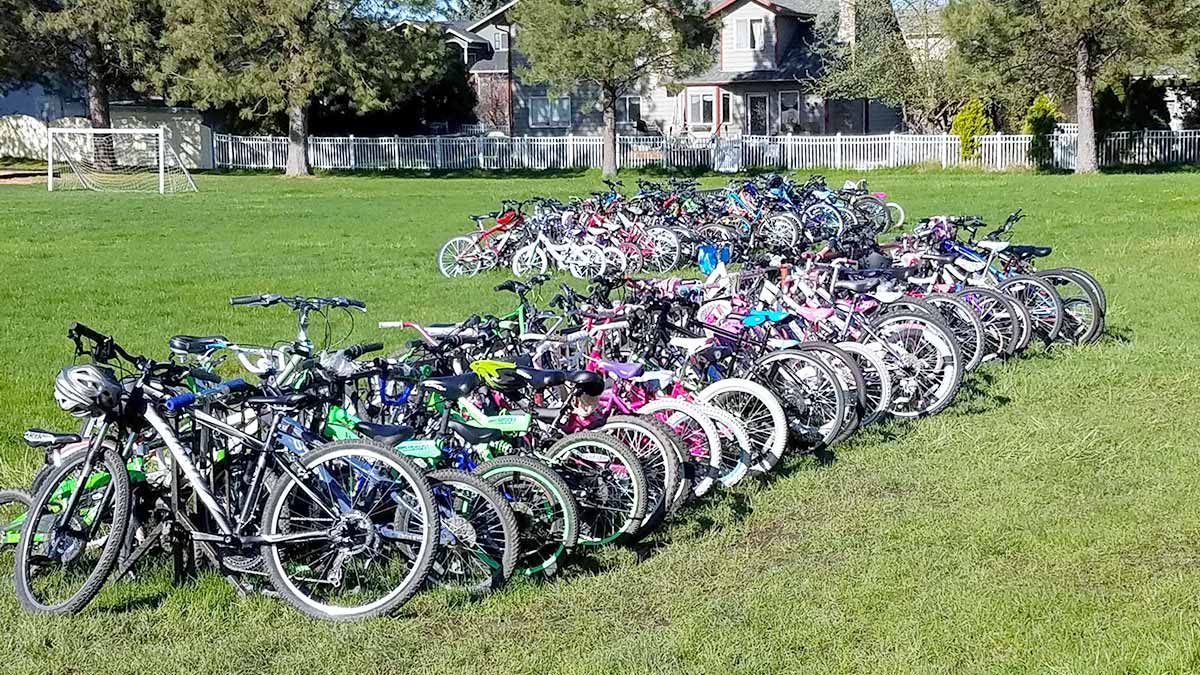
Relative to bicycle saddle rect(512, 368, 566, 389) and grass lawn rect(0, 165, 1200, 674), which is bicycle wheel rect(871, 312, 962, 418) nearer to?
grass lawn rect(0, 165, 1200, 674)

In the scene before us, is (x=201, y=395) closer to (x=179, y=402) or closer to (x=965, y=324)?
(x=179, y=402)

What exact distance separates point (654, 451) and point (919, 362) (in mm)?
Result: 2525

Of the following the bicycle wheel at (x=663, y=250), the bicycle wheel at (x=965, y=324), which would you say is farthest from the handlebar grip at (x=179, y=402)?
the bicycle wheel at (x=663, y=250)

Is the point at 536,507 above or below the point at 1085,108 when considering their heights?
below

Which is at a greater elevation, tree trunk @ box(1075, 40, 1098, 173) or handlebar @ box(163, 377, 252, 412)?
tree trunk @ box(1075, 40, 1098, 173)

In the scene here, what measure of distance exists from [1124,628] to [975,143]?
1197 inches

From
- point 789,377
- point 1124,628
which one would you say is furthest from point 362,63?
point 1124,628

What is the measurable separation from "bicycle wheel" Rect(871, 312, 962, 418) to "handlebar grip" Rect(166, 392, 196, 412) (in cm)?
400

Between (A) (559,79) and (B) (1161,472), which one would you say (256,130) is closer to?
→ (A) (559,79)

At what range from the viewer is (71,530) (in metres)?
4.55

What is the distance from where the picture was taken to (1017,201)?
22.5m

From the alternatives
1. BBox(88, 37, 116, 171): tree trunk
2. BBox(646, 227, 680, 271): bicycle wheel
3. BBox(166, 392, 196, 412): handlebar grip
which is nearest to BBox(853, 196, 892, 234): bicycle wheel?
BBox(646, 227, 680, 271): bicycle wheel

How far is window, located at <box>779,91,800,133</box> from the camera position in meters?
42.6

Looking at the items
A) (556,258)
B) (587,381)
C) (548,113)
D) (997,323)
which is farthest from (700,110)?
(587,381)
